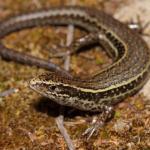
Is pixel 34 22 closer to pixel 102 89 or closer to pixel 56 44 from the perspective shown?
pixel 56 44

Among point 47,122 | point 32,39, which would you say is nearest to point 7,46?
point 32,39

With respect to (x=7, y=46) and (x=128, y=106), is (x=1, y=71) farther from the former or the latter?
(x=128, y=106)

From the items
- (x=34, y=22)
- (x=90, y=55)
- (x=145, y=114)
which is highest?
(x=34, y=22)

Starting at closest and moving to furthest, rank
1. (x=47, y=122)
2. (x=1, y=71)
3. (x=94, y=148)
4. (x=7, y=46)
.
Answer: (x=94, y=148)
(x=47, y=122)
(x=1, y=71)
(x=7, y=46)

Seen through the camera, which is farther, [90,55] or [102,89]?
[90,55]

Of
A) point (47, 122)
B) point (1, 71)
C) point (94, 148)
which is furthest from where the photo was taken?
point (1, 71)

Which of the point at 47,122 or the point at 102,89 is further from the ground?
the point at 102,89
